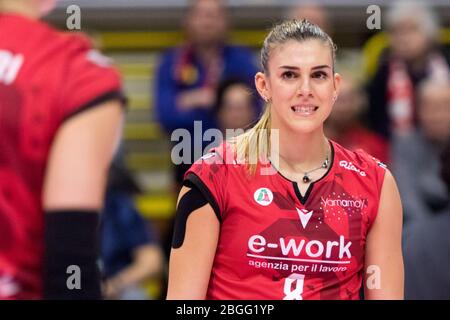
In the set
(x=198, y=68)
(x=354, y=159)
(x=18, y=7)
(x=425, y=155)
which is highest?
(x=198, y=68)

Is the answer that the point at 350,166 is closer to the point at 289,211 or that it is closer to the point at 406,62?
the point at 289,211

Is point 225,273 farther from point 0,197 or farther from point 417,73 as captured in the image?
point 417,73

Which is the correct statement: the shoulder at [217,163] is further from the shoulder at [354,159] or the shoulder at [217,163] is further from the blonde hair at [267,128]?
the shoulder at [354,159]

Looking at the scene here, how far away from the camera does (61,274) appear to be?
2029 millimetres

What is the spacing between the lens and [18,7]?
7.10 ft

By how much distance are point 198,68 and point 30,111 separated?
2305mm

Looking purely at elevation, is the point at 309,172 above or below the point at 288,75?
below

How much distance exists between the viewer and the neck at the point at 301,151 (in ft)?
6.98

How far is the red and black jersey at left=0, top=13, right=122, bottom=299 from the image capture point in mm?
2020

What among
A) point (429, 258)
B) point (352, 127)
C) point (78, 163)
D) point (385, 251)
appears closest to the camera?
point (78, 163)

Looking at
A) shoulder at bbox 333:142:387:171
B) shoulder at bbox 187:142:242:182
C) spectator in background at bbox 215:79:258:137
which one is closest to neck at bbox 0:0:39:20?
shoulder at bbox 187:142:242:182

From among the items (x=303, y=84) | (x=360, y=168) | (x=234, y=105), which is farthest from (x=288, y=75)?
(x=234, y=105)
